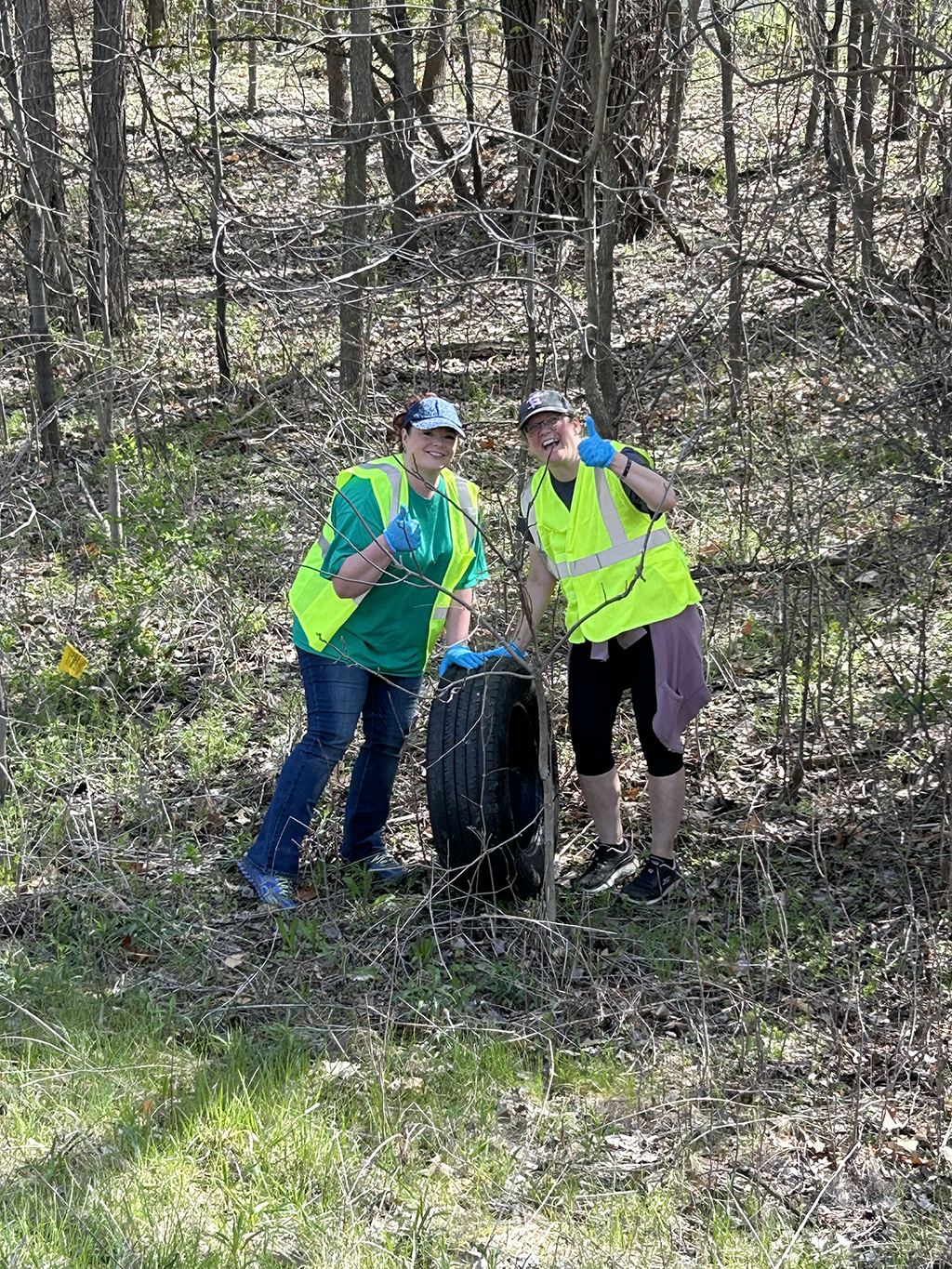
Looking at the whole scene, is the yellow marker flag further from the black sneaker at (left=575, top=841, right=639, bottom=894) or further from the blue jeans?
the black sneaker at (left=575, top=841, right=639, bottom=894)

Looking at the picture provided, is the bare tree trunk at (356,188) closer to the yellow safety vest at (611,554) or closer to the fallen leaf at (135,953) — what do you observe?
the yellow safety vest at (611,554)

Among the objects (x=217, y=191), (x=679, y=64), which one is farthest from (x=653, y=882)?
(x=217, y=191)

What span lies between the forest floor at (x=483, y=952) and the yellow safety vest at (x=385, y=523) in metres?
0.39

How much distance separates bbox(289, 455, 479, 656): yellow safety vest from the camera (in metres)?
5.05

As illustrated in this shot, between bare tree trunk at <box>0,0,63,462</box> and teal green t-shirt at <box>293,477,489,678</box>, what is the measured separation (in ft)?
14.5

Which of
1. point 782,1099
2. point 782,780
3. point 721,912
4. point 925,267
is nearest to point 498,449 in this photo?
point 925,267

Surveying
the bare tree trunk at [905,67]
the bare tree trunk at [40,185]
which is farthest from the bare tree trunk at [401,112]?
the bare tree trunk at [905,67]

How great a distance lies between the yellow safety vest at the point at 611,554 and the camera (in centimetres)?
500

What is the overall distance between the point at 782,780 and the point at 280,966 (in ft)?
8.07

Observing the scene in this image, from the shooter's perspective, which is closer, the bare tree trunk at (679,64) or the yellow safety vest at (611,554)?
the yellow safety vest at (611,554)

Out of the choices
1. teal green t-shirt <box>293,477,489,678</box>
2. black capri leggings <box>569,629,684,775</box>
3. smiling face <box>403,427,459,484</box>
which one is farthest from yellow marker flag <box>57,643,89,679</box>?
black capri leggings <box>569,629,684,775</box>

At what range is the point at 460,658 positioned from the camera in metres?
5.12

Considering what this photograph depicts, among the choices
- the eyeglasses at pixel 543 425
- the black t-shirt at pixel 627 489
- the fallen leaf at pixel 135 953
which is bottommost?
the fallen leaf at pixel 135 953

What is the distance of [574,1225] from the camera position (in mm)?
3439
